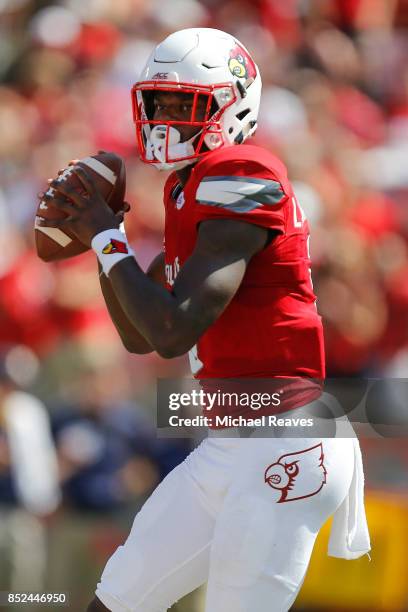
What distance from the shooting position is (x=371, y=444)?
16.0 ft

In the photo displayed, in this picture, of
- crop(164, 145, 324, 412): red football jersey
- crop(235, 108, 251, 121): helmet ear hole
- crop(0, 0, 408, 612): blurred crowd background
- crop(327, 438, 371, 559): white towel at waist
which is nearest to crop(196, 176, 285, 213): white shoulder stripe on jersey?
crop(164, 145, 324, 412): red football jersey

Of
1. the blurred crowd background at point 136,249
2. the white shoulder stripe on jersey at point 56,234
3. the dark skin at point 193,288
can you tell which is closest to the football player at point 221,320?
the dark skin at point 193,288

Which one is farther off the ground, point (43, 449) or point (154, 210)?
point (154, 210)

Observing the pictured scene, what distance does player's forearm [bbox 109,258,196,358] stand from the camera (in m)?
2.30

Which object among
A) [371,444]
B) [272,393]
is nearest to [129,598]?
[272,393]

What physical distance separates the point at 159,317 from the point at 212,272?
0.51 feet

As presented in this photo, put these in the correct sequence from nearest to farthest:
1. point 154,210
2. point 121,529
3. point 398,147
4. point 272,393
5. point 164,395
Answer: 1. point 272,393
2. point 164,395
3. point 121,529
4. point 154,210
5. point 398,147

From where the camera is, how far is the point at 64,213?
8.99ft

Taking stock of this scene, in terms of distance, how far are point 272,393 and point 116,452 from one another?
2.23 meters

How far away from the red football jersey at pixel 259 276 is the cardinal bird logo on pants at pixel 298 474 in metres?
0.15

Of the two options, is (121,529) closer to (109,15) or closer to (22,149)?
(22,149)

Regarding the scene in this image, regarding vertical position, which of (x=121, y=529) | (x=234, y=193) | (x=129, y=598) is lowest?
(x=121, y=529)

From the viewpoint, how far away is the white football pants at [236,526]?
Result: 2.45 metres

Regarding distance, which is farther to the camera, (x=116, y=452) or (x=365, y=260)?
(x=365, y=260)
